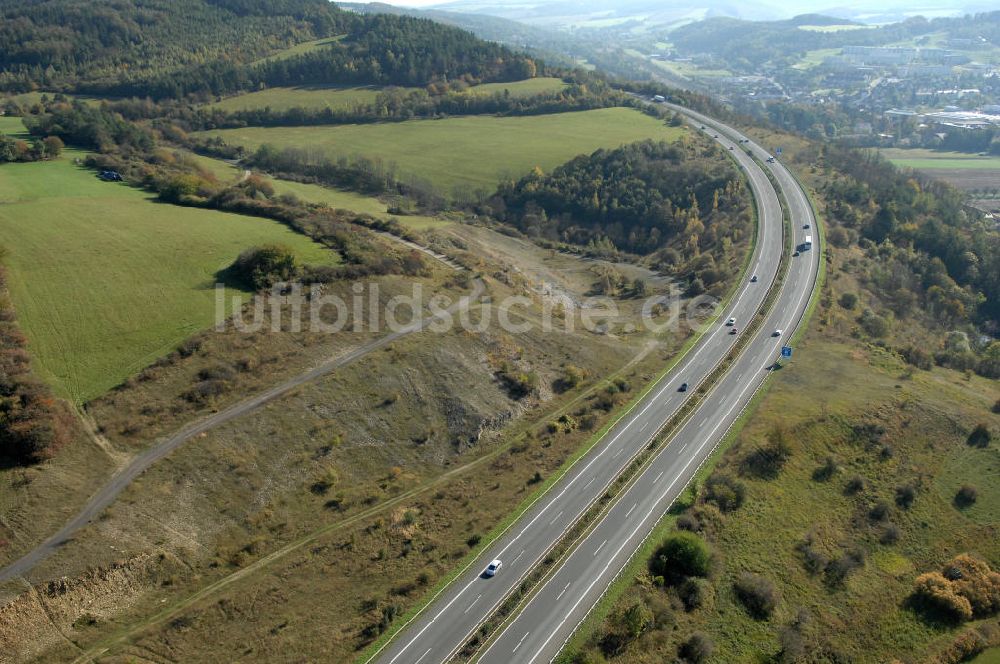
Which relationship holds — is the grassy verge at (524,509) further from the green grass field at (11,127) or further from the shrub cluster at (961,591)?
the green grass field at (11,127)

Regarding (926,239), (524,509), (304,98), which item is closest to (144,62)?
(304,98)

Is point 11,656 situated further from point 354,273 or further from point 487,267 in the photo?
point 487,267

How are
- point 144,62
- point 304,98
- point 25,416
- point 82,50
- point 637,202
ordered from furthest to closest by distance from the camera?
point 144,62
point 82,50
point 304,98
point 637,202
point 25,416

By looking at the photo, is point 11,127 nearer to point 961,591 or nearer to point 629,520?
point 629,520

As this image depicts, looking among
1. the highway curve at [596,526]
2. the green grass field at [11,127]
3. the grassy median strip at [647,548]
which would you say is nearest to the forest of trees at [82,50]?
the green grass field at [11,127]

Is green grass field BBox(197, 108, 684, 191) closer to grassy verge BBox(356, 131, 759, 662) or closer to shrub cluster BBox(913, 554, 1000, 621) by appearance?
grassy verge BBox(356, 131, 759, 662)

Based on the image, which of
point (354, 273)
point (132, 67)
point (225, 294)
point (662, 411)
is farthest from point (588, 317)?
point (132, 67)
